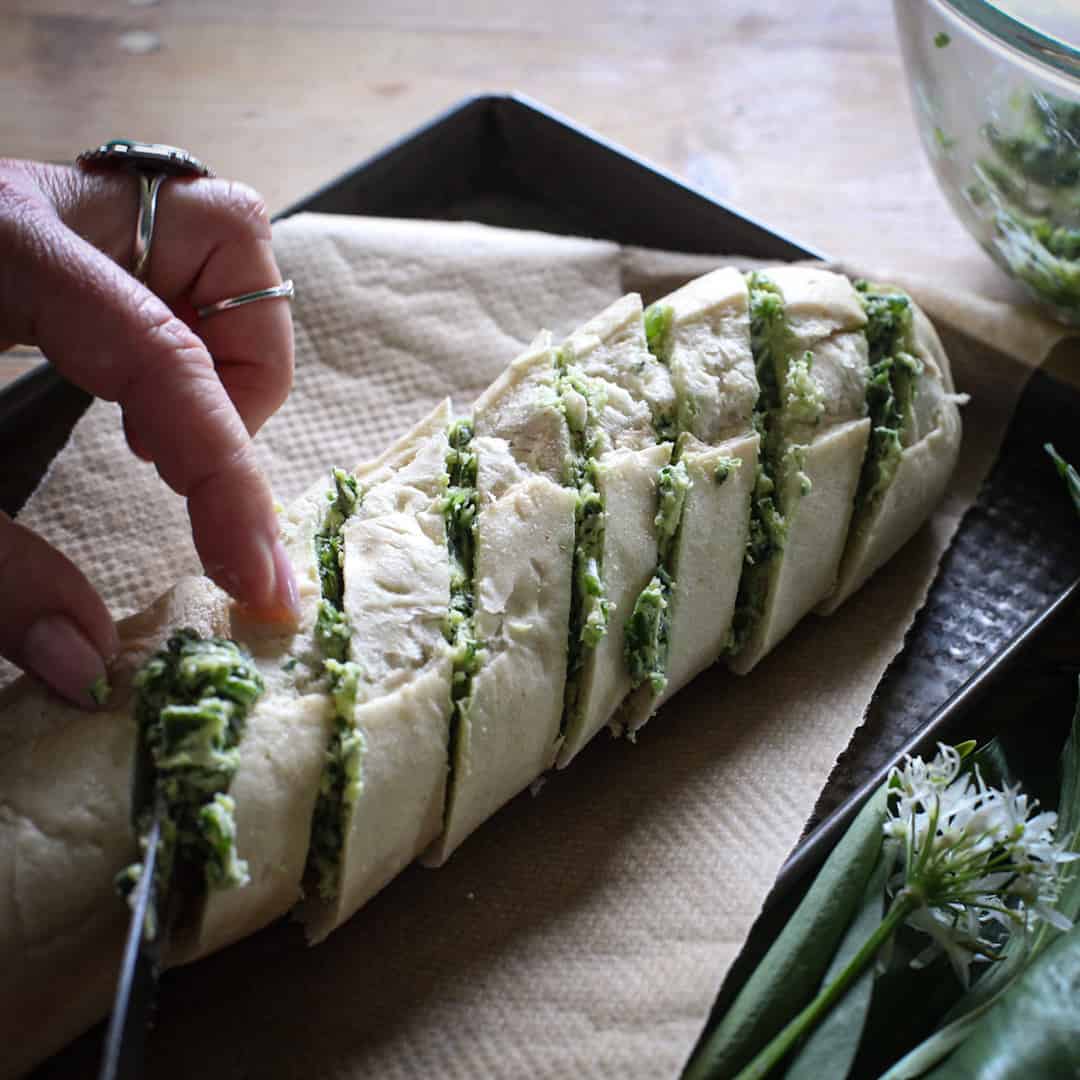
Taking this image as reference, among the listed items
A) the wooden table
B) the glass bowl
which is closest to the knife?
the glass bowl

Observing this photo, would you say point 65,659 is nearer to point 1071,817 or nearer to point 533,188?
point 1071,817

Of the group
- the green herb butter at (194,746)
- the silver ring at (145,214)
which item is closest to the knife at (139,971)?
the green herb butter at (194,746)

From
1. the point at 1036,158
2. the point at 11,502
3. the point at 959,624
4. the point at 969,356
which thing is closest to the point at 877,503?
the point at 959,624

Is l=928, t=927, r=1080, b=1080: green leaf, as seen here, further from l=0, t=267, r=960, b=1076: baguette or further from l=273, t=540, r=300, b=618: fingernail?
l=273, t=540, r=300, b=618: fingernail

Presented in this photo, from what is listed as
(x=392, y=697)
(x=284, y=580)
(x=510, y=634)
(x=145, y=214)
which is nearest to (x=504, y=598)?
(x=510, y=634)

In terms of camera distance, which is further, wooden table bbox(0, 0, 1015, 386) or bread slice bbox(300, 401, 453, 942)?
wooden table bbox(0, 0, 1015, 386)

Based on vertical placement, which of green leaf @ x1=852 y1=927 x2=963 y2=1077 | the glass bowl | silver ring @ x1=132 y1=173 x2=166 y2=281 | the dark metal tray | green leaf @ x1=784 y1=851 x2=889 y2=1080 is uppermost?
the glass bowl

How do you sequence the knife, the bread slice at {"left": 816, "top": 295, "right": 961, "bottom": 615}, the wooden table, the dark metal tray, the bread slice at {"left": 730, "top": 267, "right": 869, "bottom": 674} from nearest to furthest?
the knife
the dark metal tray
the bread slice at {"left": 730, "top": 267, "right": 869, "bottom": 674}
the bread slice at {"left": 816, "top": 295, "right": 961, "bottom": 615}
the wooden table

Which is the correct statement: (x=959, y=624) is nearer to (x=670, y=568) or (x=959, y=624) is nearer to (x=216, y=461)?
(x=670, y=568)
